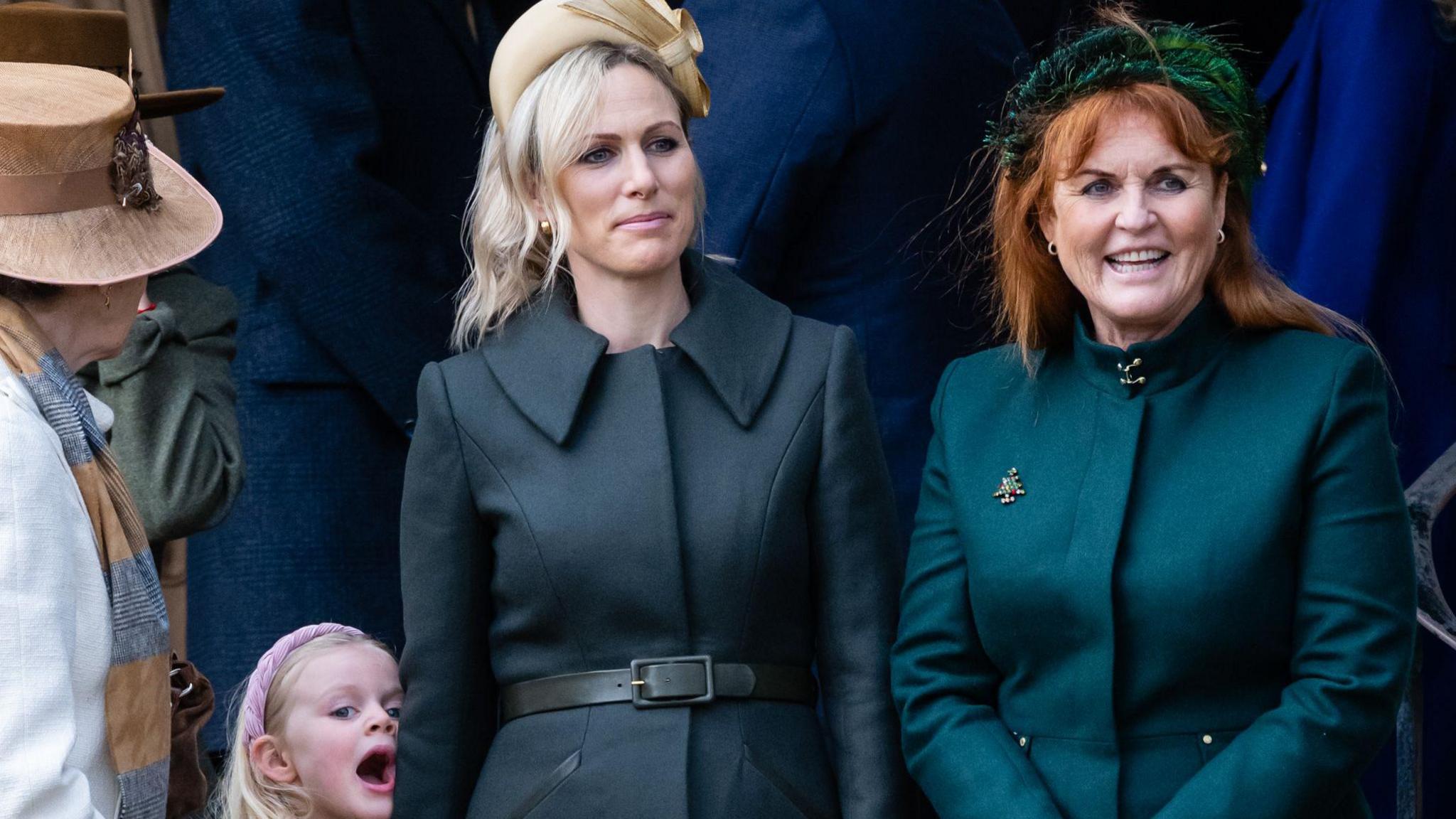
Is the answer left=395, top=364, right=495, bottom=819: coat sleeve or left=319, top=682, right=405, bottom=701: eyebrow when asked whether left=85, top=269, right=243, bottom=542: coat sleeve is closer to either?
left=319, top=682, right=405, bottom=701: eyebrow

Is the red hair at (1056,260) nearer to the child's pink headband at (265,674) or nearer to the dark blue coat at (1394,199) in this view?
the dark blue coat at (1394,199)

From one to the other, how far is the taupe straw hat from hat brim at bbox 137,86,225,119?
1.55 feet

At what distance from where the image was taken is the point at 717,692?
3125 mm

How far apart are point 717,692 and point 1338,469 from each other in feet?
3.08

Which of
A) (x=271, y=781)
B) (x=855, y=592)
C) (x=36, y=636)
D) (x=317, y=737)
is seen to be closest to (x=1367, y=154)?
(x=855, y=592)

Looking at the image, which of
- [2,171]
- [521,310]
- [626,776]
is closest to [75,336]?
[2,171]

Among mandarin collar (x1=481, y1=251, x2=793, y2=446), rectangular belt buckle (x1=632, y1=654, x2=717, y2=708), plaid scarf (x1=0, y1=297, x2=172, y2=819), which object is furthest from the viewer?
Answer: mandarin collar (x1=481, y1=251, x2=793, y2=446)

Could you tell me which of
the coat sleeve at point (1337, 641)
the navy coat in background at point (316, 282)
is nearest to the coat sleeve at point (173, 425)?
the navy coat in background at point (316, 282)

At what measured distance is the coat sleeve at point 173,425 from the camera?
12.7 feet

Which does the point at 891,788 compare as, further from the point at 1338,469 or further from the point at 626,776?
the point at 1338,469

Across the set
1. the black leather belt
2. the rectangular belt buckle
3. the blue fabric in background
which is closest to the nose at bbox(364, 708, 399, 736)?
the black leather belt

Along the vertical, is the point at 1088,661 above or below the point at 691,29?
below

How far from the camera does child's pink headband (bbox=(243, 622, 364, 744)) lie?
364 centimetres

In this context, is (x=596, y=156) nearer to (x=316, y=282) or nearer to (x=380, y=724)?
Answer: (x=380, y=724)
